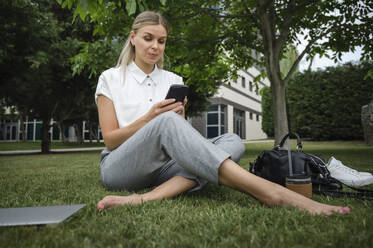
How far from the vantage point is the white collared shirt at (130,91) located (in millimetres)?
2189

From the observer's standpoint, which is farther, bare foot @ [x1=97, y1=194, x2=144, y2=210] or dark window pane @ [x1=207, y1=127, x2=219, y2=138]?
dark window pane @ [x1=207, y1=127, x2=219, y2=138]

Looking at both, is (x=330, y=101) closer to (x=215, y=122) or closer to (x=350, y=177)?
(x=215, y=122)

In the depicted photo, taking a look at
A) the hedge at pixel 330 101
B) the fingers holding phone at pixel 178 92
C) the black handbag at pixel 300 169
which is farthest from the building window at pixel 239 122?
the fingers holding phone at pixel 178 92

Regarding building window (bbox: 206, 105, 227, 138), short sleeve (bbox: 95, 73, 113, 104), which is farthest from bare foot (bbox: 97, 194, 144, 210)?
building window (bbox: 206, 105, 227, 138)

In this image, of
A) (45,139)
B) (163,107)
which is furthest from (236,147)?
(45,139)

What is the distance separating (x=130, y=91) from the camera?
2227mm

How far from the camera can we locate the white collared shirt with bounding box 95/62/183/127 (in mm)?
2189

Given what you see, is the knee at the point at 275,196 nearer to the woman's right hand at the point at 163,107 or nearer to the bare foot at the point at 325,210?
the bare foot at the point at 325,210

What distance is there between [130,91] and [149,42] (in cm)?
44

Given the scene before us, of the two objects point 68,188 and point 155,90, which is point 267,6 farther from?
point 68,188

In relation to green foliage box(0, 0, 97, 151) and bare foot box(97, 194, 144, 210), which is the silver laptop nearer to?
bare foot box(97, 194, 144, 210)

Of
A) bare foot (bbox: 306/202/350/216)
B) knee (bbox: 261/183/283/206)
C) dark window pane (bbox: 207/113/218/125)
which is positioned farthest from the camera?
dark window pane (bbox: 207/113/218/125)

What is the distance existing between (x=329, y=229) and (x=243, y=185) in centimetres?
48

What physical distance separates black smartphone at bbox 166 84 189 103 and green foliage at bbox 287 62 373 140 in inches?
517
